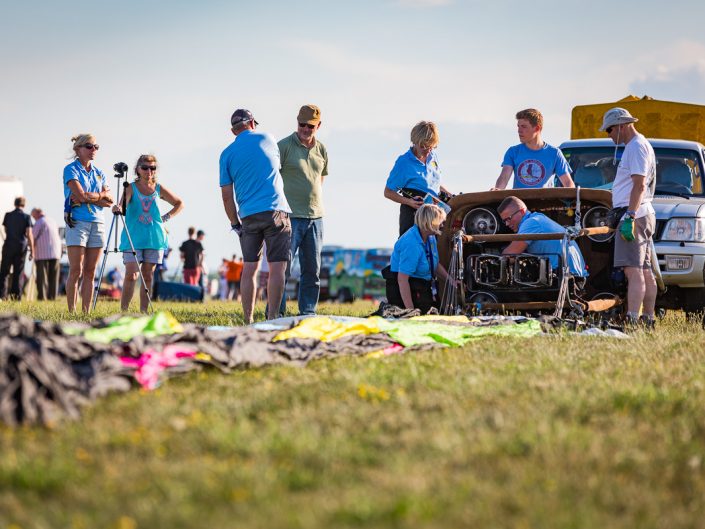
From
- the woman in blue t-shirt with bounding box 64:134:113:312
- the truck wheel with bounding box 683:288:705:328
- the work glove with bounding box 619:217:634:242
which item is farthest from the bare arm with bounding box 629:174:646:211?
the woman in blue t-shirt with bounding box 64:134:113:312

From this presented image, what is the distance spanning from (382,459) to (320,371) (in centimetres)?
194

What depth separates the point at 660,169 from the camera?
12.0m

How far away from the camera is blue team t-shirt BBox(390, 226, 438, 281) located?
9656mm

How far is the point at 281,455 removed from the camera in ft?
12.0

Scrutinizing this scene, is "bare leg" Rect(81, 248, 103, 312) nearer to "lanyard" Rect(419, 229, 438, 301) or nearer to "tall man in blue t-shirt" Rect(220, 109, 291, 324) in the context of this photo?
"tall man in blue t-shirt" Rect(220, 109, 291, 324)

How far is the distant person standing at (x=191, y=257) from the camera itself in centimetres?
2405

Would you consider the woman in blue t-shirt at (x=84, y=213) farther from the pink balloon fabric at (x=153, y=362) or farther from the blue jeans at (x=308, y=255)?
the pink balloon fabric at (x=153, y=362)

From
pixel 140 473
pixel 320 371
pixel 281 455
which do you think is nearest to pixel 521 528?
pixel 281 455

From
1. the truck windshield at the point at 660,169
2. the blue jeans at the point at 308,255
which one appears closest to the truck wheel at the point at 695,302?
the truck windshield at the point at 660,169

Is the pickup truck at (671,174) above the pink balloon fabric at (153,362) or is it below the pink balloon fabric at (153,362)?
above

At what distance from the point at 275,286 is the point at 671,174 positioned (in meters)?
5.20

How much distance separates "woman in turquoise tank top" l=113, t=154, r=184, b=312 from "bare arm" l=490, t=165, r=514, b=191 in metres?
3.43

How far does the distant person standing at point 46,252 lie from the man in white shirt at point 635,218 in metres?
12.9

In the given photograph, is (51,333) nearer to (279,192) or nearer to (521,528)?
(521,528)
